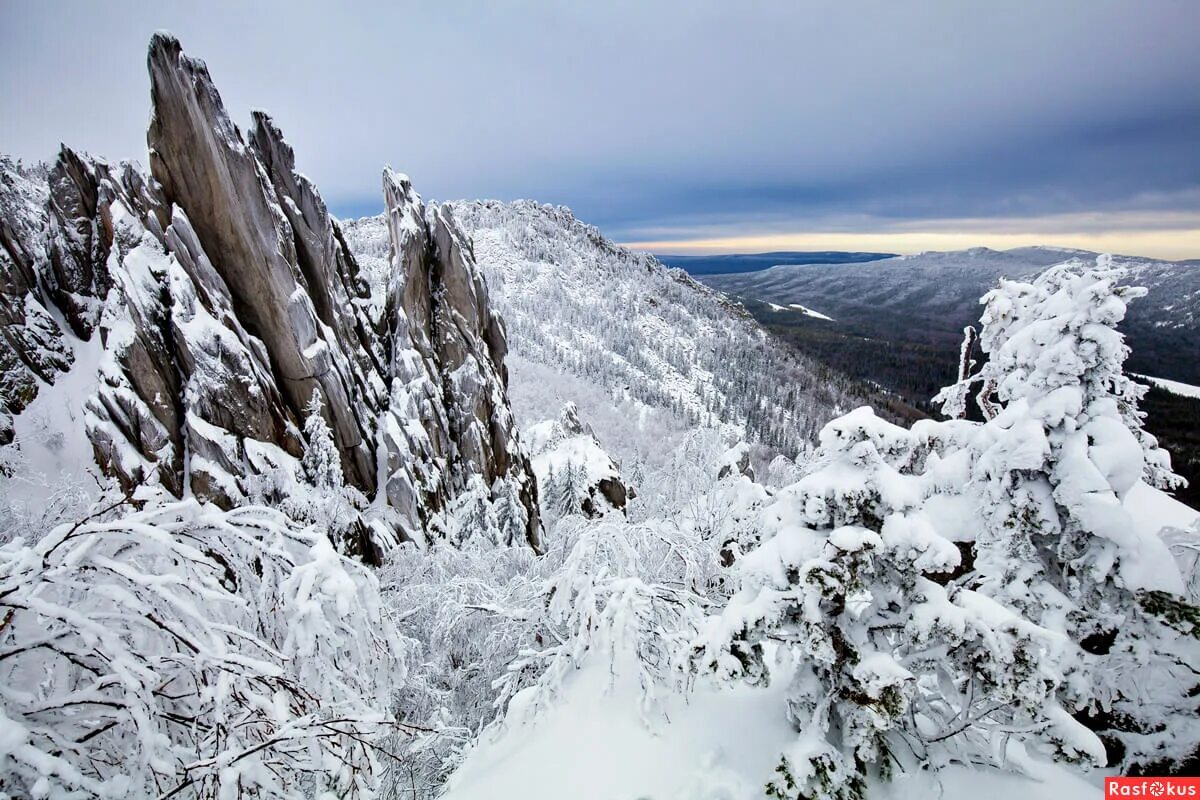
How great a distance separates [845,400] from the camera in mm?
139000

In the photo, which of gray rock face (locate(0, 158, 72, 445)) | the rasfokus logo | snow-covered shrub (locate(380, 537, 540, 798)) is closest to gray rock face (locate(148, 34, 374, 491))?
gray rock face (locate(0, 158, 72, 445))

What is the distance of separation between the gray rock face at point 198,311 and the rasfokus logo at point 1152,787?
48.6 ft

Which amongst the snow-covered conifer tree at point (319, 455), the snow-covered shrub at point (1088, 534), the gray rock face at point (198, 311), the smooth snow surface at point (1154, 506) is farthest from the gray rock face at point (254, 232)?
the smooth snow surface at point (1154, 506)

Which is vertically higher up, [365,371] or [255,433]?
[365,371]

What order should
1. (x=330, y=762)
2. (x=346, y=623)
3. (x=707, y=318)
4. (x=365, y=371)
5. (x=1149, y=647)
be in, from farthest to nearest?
(x=707, y=318) < (x=365, y=371) < (x=1149, y=647) < (x=346, y=623) < (x=330, y=762)

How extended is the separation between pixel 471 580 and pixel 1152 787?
9199 millimetres

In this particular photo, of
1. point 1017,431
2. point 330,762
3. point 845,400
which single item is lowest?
point 845,400

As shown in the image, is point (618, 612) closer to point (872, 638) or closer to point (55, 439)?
point (872, 638)

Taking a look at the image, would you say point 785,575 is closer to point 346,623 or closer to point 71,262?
point 346,623

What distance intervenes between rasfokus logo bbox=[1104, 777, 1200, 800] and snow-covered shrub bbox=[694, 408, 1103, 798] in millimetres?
926

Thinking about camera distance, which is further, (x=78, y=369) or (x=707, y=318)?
(x=707, y=318)

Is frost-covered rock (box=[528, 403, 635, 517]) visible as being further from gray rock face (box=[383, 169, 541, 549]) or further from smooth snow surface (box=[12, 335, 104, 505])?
smooth snow surface (box=[12, 335, 104, 505])

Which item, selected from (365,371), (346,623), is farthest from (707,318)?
(346,623)

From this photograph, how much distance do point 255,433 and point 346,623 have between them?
1369 cm
